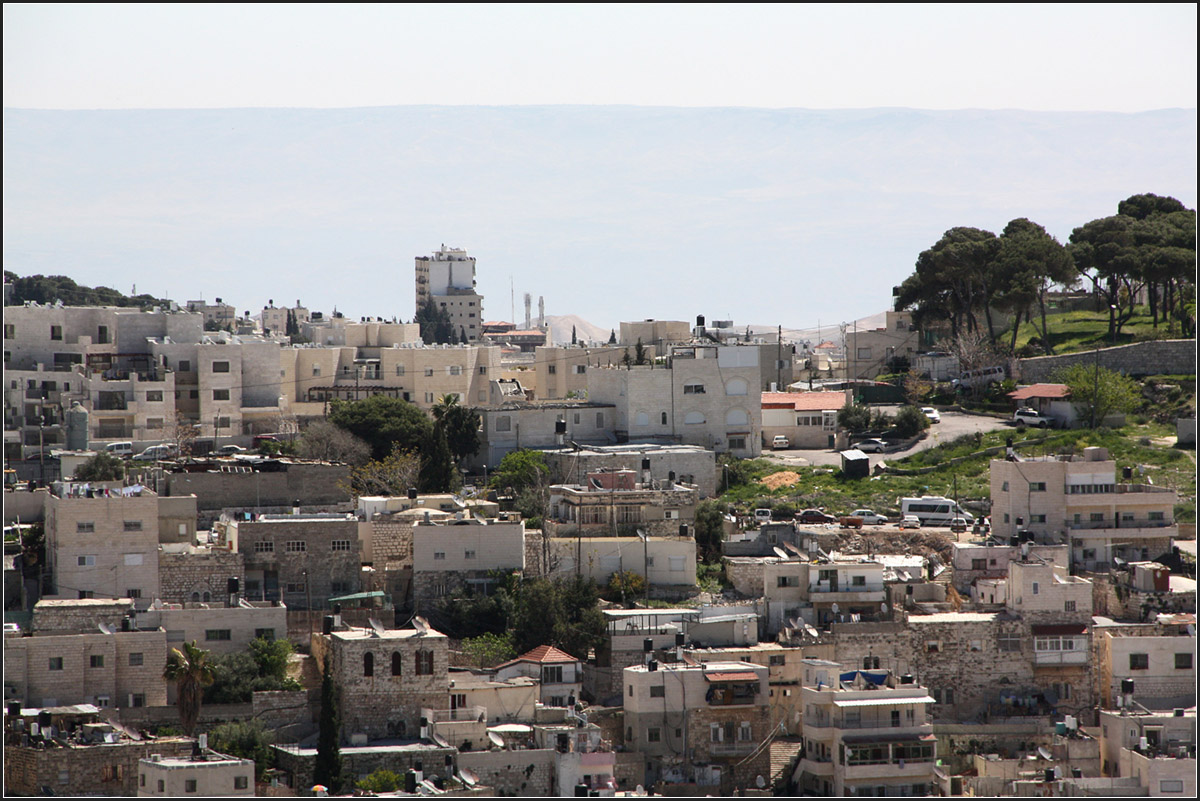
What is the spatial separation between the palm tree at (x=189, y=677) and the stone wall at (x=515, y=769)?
15.8 ft

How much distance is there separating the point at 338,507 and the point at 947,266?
27.3m

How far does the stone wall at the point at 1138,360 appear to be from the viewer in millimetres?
57219

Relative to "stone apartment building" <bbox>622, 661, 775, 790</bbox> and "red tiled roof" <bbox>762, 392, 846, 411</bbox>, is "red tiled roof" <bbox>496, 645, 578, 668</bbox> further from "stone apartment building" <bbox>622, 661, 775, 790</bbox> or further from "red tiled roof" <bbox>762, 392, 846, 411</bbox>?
"red tiled roof" <bbox>762, 392, 846, 411</bbox>

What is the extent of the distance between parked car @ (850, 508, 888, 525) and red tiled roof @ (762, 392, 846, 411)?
10.3 metres

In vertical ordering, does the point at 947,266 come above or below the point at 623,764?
above

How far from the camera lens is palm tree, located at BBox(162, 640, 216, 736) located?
112ft

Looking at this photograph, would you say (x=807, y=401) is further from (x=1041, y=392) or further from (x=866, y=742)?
(x=866, y=742)

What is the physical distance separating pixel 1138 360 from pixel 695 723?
2738 centimetres

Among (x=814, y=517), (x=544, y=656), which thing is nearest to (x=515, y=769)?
(x=544, y=656)

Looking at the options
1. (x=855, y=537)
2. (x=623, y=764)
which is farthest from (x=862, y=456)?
(x=623, y=764)

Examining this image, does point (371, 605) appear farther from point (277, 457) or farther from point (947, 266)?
point (947, 266)

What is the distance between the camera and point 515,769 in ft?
108

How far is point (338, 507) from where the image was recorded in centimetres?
4362

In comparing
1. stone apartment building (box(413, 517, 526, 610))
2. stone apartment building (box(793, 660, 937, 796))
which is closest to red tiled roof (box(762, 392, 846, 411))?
stone apartment building (box(413, 517, 526, 610))
